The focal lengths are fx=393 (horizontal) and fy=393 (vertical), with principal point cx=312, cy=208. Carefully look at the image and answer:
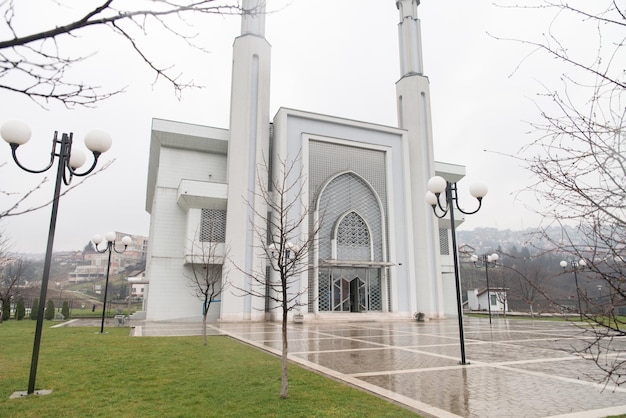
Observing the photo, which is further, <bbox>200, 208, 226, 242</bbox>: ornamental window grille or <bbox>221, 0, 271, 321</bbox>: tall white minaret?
<bbox>200, 208, 226, 242</bbox>: ornamental window grille

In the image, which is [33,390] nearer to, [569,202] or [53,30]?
[53,30]

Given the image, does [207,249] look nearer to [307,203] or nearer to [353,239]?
[307,203]

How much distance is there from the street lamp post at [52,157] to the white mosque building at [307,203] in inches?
702

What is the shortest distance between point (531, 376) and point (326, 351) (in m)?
5.24

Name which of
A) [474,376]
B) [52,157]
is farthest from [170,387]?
[474,376]

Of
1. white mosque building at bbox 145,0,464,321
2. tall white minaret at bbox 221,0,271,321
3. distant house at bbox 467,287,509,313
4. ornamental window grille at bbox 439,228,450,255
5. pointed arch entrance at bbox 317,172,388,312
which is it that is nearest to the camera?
tall white minaret at bbox 221,0,271,321

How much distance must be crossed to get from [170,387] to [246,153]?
2111 centimetres

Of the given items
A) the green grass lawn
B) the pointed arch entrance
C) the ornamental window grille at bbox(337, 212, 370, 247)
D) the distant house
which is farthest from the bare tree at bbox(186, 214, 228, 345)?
the distant house

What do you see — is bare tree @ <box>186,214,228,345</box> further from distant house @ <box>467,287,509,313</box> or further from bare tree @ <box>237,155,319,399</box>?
distant house @ <box>467,287,509,313</box>

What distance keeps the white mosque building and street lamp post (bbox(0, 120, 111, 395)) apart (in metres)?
17.8

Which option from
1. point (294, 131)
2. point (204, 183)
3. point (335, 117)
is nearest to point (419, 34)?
point (335, 117)

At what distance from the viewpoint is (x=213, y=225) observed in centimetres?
2662

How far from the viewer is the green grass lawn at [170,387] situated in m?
5.07

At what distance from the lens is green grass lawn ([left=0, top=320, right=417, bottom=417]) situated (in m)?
5.07
